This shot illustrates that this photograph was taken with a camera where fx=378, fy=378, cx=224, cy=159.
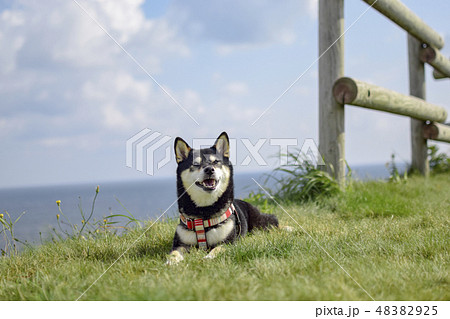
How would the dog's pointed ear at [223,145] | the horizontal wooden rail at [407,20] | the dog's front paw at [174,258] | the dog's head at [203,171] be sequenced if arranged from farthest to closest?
the horizontal wooden rail at [407,20] → the dog's pointed ear at [223,145] → the dog's head at [203,171] → the dog's front paw at [174,258]

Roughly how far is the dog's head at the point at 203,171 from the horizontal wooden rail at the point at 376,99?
2.55 meters

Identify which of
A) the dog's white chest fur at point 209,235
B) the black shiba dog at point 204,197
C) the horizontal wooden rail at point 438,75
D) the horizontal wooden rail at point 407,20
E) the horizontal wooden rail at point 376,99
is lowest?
the dog's white chest fur at point 209,235

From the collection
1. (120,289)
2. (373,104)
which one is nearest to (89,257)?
(120,289)

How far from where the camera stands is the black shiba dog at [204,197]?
264 centimetres

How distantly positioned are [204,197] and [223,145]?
411mm

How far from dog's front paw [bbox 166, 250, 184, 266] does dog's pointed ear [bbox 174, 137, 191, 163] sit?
64cm

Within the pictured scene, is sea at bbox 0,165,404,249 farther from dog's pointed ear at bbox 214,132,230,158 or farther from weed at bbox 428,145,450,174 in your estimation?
weed at bbox 428,145,450,174

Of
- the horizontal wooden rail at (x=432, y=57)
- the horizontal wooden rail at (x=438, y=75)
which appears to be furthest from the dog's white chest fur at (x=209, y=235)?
the horizontal wooden rail at (x=438, y=75)

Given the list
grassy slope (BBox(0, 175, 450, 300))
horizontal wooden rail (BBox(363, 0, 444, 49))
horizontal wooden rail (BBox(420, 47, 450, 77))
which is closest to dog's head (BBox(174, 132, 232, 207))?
grassy slope (BBox(0, 175, 450, 300))

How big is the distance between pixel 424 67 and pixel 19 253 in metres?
7.87

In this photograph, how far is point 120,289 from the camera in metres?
1.96

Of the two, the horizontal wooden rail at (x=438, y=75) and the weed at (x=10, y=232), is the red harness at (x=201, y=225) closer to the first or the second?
the weed at (x=10, y=232)

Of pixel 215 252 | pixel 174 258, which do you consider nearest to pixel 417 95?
pixel 215 252
